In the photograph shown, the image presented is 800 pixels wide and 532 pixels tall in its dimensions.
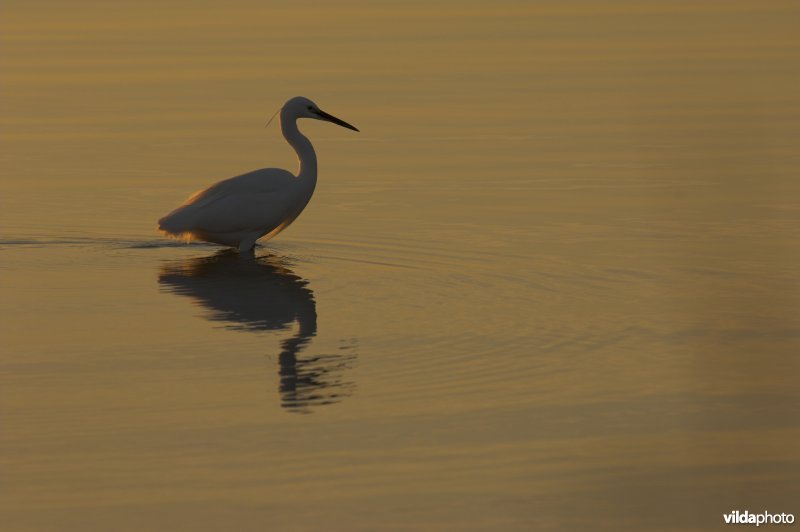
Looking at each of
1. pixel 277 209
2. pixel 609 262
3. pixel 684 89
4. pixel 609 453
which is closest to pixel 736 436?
pixel 609 453

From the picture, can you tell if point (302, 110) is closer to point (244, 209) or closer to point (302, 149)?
point (302, 149)

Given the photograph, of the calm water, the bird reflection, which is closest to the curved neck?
the calm water

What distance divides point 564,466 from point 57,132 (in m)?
13.6

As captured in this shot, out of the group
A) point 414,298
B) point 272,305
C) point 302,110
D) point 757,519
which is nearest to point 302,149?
point 302,110

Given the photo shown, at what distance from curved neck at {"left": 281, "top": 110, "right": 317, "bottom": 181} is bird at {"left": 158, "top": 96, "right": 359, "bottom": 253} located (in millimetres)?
12

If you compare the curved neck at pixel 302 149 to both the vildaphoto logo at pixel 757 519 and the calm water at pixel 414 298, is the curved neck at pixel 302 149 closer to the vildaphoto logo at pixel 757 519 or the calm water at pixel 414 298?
the calm water at pixel 414 298

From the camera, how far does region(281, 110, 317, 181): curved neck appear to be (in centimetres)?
1598

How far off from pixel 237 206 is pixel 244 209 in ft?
0.22

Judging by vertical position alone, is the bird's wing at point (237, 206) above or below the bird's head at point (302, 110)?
below

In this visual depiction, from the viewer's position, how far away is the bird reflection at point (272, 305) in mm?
10125

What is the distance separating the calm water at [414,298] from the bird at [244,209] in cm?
22

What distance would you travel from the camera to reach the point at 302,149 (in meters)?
16.4

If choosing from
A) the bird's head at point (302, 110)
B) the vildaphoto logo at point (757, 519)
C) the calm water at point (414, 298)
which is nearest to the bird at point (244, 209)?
the calm water at point (414, 298)

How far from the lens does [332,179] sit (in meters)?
18.1
